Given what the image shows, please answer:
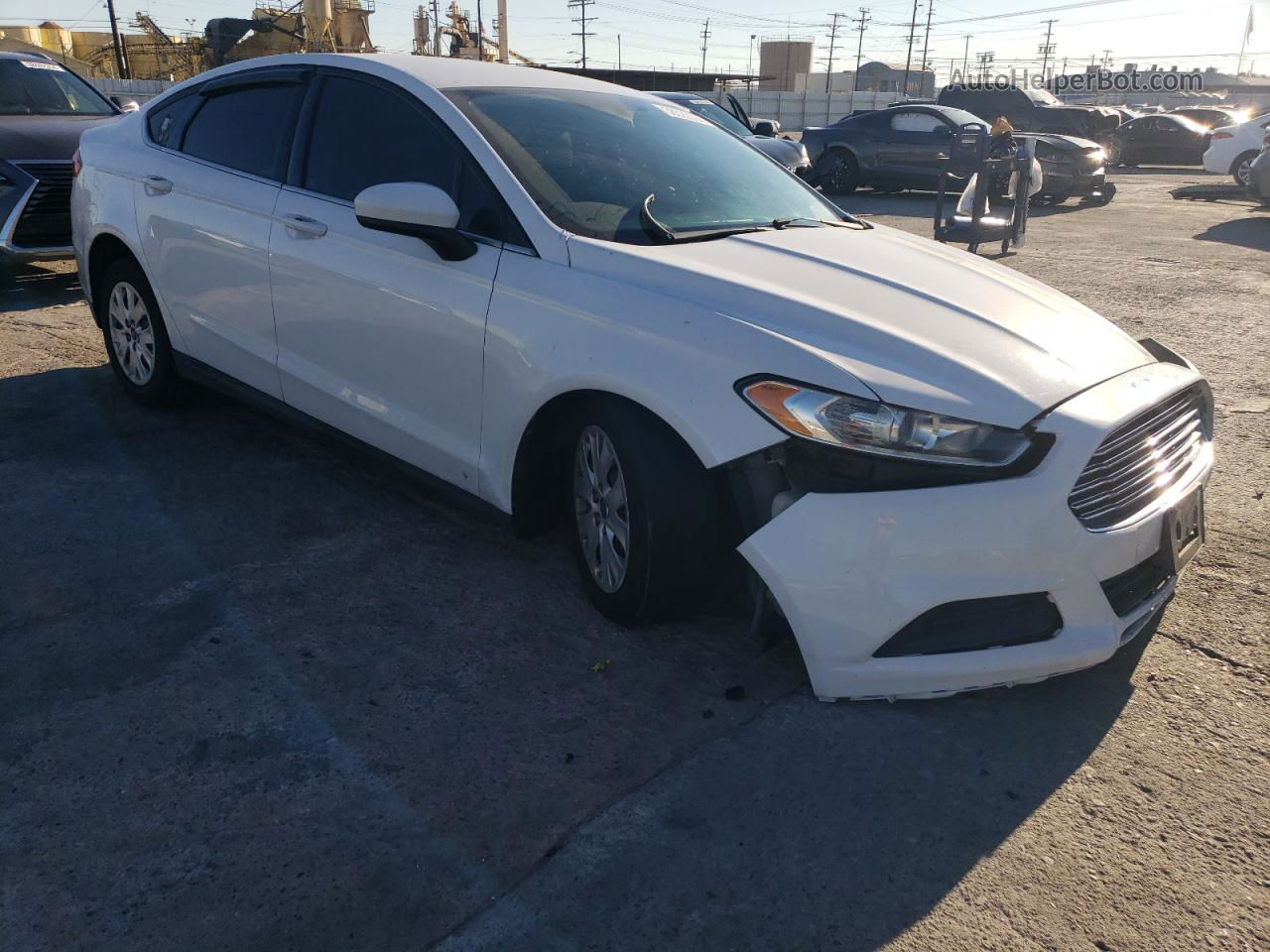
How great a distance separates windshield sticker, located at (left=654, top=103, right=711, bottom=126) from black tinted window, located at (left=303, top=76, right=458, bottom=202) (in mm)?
1095

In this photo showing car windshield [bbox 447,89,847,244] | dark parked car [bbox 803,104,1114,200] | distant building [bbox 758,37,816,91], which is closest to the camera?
car windshield [bbox 447,89,847,244]

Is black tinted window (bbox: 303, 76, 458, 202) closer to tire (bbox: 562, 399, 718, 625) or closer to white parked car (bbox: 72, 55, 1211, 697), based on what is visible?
white parked car (bbox: 72, 55, 1211, 697)

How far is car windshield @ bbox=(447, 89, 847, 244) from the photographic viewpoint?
342 cm

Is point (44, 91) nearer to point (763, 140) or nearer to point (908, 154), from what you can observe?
point (763, 140)

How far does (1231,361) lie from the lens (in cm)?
641

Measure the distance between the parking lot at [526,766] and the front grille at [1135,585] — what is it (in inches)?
11.5

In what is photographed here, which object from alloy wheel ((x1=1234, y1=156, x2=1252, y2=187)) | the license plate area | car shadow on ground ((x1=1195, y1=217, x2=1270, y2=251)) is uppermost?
the license plate area

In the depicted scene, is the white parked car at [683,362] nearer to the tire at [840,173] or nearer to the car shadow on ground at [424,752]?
the car shadow on ground at [424,752]

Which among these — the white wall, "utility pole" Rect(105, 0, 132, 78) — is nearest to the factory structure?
"utility pole" Rect(105, 0, 132, 78)

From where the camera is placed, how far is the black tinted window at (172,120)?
4797mm

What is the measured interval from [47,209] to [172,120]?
3647mm

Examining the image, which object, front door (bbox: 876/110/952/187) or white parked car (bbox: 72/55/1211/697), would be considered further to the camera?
front door (bbox: 876/110/952/187)

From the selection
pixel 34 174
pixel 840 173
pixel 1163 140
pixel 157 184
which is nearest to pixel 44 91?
pixel 34 174

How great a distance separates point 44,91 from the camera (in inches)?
354
